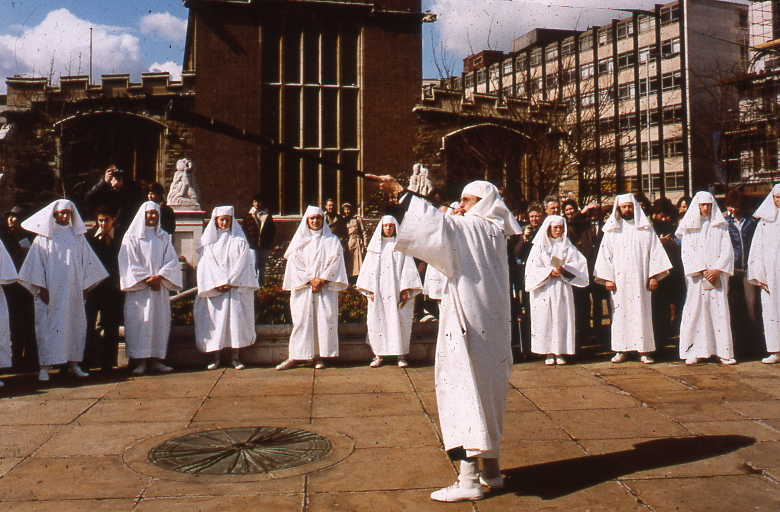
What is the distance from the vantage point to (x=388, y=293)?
9523mm

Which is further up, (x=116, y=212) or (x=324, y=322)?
(x=116, y=212)

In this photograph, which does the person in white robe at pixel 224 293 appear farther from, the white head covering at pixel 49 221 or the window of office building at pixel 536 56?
the window of office building at pixel 536 56

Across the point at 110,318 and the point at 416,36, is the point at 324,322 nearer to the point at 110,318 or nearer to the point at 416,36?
the point at 110,318

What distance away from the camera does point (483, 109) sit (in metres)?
22.3

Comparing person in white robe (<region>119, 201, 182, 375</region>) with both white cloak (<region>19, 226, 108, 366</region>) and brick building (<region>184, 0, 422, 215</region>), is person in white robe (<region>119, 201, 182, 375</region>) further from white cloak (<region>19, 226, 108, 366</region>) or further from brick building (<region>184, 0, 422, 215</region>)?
brick building (<region>184, 0, 422, 215</region>)

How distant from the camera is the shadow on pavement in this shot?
4.71 m

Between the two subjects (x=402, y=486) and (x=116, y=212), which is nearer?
(x=402, y=486)

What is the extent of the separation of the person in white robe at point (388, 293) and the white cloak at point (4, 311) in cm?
393

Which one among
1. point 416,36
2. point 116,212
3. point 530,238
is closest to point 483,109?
point 416,36

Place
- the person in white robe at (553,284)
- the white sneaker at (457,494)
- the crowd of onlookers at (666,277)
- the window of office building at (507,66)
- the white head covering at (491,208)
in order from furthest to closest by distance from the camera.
Answer: the window of office building at (507,66) → the crowd of onlookers at (666,277) → the person in white robe at (553,284) → the white head covering at (491,208) → the white sneaker at (457,494)

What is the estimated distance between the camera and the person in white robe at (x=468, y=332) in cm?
460

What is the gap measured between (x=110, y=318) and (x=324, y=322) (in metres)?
2.51

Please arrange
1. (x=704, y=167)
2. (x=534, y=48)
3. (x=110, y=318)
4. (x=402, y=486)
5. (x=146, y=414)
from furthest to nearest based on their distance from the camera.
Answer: (x=534, y=48), (x=704, y=167), (x=110, y=318), (x=146, y=414), (x=402, y=486)

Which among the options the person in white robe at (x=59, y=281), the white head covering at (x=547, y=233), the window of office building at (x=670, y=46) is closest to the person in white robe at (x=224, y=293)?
the person in white robe at (x=59, y=281)
